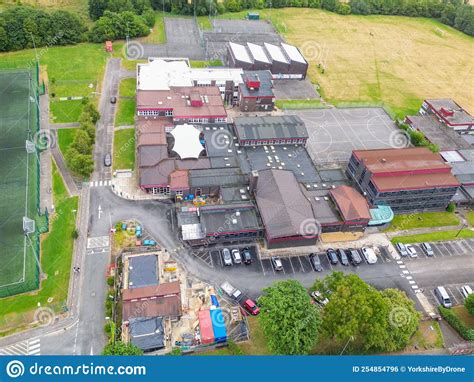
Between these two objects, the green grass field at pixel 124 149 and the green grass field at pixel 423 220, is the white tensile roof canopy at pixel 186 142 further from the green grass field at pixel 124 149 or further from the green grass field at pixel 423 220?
the green grass field at pixel 423 220

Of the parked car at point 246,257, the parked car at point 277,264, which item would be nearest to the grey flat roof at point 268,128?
the parked car at point 246,257

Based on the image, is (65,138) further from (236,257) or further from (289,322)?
(289,322)

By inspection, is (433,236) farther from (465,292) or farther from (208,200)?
(208,200)

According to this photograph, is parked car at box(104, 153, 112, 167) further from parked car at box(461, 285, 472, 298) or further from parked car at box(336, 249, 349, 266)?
parked car at box(461, 285, 472, 298)

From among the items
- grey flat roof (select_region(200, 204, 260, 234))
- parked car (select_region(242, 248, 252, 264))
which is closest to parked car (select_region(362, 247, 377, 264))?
grey flat roof (select_region(200, 204, 260, 234))

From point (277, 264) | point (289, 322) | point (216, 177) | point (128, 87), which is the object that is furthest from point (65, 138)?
point (289, 322)

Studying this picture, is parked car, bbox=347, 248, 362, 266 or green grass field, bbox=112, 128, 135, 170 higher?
green grass field, bbox=112, 128, 135, 170

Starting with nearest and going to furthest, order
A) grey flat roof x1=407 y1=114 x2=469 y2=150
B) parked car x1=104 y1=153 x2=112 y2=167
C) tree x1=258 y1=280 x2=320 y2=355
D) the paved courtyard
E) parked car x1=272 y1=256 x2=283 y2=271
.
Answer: tree x1=258 y1=280 x2=320 y2=355
parked car x1=272 y1=256 x2=283 y2=271
parked car x1=104 y1=153 x2=112 y2=167
the paved courtyard
grey flat roof x1=407 y1=114 x2=469 y2=150
